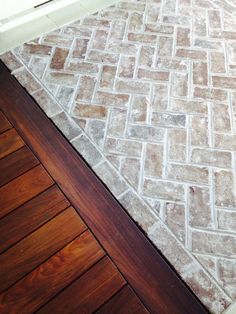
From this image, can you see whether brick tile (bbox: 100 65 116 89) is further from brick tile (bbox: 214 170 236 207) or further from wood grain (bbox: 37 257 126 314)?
wood grain (bbox: 37 257 126 314)

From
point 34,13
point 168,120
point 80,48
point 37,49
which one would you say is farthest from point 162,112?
point 34,13

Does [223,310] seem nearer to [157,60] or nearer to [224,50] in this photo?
[157,60]

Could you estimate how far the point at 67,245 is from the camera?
4.75 ft

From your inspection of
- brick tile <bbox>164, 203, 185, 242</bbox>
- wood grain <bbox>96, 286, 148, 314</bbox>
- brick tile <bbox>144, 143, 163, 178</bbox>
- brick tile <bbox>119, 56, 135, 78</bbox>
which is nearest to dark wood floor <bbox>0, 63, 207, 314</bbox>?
wood grain <bbox>96, 286, 148, 314</bbox>

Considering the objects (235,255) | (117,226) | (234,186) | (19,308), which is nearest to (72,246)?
(117,226)

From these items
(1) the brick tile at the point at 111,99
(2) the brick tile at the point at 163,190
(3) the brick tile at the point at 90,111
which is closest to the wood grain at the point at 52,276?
(2) the brick tile at the point at 163,190

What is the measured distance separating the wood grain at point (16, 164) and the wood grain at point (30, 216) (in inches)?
8.2

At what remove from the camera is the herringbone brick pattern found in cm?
150

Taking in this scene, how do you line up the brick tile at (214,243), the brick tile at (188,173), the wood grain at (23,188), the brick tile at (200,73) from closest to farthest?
the brick tile at (214,243) < the wood grain at (23,188) < the brick tile at (188,173) < the brick tile at (200,73)

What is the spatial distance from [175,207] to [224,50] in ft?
4.75

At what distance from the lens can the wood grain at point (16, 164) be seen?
1654mm

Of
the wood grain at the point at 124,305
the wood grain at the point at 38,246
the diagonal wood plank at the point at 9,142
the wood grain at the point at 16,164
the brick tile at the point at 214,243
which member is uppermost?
the diagonal wood plank at the point at 9,142

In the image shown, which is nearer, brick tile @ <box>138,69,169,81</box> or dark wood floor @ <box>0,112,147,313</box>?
dark wood floor @ <box>0,112,147,313</box>

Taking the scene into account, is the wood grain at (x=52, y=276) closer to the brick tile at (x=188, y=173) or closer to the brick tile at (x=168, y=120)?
the brick tile at (x=188, y=173)
